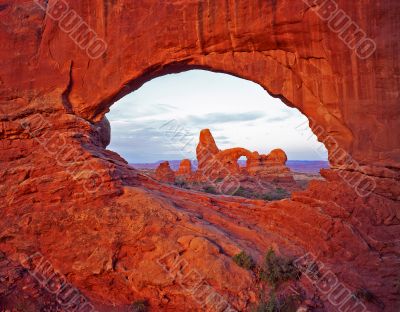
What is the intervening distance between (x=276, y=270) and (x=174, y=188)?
13.2 feet

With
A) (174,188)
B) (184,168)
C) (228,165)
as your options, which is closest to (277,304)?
(174,188)

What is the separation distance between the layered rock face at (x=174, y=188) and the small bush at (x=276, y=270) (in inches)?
13.2

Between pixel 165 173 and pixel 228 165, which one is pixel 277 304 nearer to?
pixel 165 173

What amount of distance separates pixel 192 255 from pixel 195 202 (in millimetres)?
2262

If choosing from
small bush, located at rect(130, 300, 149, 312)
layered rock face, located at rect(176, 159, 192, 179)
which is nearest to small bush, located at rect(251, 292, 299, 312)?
small bush, located at rect(130, 300, 149, 312)

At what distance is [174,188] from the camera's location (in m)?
10.8

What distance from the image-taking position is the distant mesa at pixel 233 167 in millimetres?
33781

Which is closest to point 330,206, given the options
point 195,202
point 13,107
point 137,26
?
point 195,202

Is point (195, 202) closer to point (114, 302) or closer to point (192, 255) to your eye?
point (192, 255)

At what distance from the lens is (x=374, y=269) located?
28.2 ft

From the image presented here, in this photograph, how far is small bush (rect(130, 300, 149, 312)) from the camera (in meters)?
7.59

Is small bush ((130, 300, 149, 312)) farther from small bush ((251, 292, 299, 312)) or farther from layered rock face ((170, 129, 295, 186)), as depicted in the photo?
layered rock face ((170, 129, 295, 186))

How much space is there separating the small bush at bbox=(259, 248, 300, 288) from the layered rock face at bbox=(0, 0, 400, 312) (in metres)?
0.34

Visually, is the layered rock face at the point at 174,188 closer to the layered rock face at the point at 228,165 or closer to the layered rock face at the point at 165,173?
the layered rock face at the point at 165,173
